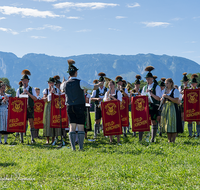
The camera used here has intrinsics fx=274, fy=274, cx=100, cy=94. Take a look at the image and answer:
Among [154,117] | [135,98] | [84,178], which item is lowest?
[84,178]

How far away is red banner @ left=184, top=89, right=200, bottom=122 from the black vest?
4.45 meters

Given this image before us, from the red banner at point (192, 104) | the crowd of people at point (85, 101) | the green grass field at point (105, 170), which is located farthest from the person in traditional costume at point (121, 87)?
the green grass field at point (105, 170)

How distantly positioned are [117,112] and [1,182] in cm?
487

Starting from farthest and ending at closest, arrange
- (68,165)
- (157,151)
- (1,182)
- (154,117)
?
(154,117) → (157,151) → (68,165) → (1,182)

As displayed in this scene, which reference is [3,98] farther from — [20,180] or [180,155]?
[180,155]

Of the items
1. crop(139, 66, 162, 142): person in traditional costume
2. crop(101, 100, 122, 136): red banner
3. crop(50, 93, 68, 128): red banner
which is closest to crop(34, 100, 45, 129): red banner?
crop(50, 93, 68, 128): red banner

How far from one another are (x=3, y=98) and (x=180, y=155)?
6231 mm

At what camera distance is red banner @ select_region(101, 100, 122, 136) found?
8.83 metres

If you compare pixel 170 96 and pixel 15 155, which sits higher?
pixel 170 96

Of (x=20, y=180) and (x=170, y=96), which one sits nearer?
(x=20, y=180)

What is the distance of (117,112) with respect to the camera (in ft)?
29.1

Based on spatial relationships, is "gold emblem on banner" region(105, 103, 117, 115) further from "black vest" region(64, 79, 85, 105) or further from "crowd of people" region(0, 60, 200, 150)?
"black vest" region(64, 79, 85, 105)

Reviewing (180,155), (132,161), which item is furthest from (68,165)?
(180,155)

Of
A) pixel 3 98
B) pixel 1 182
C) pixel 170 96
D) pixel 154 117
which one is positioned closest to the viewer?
pixel 1 182
